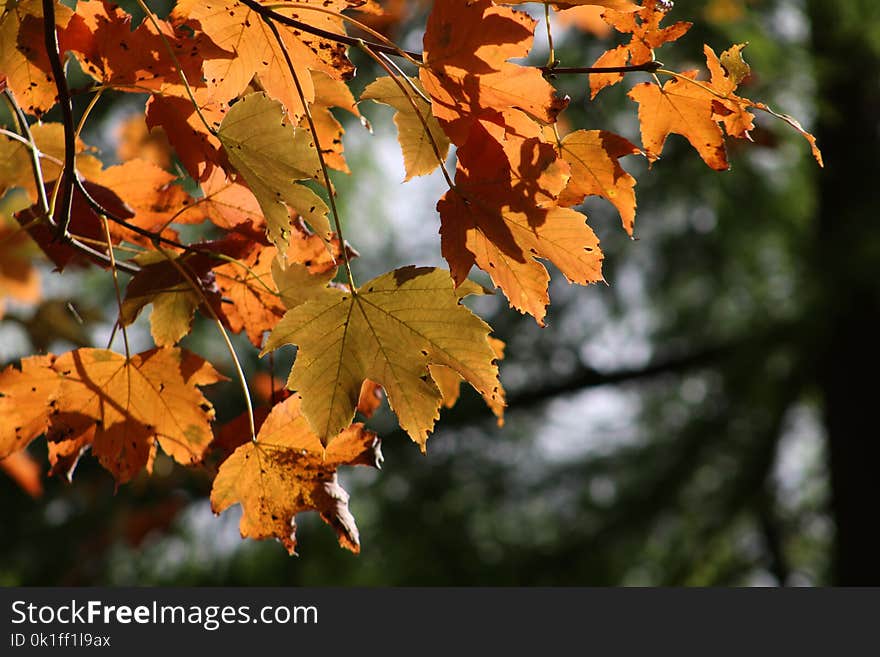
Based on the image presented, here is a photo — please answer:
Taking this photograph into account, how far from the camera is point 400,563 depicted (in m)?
3.37

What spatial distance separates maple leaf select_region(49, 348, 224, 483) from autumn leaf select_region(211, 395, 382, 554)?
0.04 meters

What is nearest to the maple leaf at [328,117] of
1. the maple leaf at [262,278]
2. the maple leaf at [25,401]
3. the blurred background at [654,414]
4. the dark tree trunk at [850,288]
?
the maple leaf at [262,278]

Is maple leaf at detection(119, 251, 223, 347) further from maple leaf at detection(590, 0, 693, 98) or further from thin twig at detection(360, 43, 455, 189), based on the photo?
maple leaf at detection(590, 0, 693, 98)

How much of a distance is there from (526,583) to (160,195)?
281 cm

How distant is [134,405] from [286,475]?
15 cm

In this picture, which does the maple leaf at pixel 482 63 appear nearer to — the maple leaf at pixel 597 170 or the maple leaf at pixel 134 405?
the maple leaf at pixel 597 170

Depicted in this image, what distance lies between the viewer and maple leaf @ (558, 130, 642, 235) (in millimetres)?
679

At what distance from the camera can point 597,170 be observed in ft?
2.25

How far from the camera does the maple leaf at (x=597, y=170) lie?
68 centimetres

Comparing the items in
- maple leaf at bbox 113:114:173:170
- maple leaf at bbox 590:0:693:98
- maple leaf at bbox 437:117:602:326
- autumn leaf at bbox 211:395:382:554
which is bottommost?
maple leaf at bbox 113:114:173:170

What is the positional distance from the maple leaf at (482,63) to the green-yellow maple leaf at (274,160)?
0.10m

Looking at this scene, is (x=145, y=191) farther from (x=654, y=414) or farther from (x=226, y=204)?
(x=654, y=414)

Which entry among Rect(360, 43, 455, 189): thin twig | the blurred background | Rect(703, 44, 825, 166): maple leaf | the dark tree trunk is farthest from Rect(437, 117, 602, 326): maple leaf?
the dark tree trunk

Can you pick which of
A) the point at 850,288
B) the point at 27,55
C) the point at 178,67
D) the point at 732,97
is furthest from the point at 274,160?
the point at 850,288
